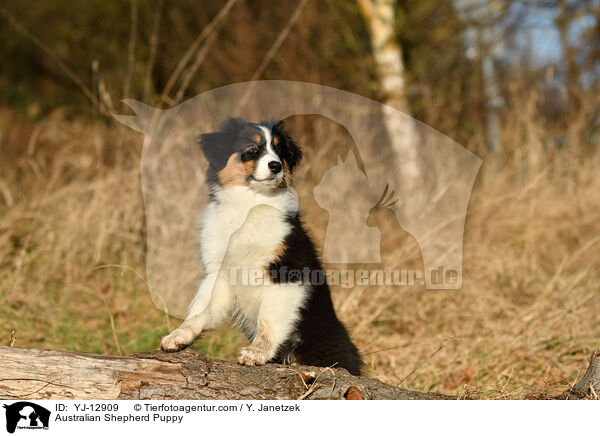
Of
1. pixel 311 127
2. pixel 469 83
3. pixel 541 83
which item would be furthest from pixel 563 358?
pixel 469 83

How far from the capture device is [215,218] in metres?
2.63

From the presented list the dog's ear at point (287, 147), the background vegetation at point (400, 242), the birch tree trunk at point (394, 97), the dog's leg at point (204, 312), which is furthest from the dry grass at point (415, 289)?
the dog's ear at point (287, 147)

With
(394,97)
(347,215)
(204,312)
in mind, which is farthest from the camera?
(394,97)

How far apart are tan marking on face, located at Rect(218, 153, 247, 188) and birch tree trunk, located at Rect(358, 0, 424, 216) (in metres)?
3.17

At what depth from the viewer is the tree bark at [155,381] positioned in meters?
2.22

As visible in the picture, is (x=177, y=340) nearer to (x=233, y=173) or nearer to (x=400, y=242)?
(x=233, y=173)

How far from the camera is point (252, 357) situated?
2.39 m

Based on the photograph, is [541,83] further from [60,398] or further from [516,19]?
[60,398]

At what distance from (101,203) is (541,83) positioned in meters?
6.29

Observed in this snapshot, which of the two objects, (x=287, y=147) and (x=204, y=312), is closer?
(x=204, y=312)

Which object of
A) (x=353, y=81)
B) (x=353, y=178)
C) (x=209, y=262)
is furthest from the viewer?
(x=353, y=81)

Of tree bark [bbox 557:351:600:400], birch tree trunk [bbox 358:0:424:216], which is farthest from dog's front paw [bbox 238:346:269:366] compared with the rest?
birch tree trunk [bbox 358:0:424:216]

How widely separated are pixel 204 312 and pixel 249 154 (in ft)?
2.49

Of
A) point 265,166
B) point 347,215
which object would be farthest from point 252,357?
point 347,215
